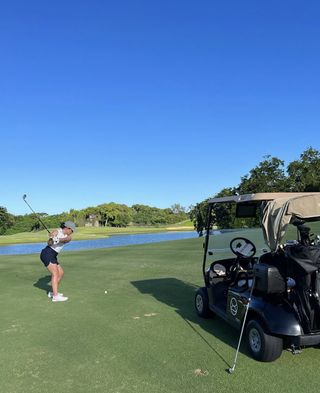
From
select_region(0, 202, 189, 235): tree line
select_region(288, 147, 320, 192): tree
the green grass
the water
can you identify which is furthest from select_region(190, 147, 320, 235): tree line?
select_region(0, 202, 189, 235): tree line

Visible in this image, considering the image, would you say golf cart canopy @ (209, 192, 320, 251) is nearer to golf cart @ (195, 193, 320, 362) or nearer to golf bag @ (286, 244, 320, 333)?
golf cart @ (195, 193, 320, 362)

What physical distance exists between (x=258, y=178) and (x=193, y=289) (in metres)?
24.9

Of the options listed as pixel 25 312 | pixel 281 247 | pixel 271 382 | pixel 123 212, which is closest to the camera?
pixel 271 382

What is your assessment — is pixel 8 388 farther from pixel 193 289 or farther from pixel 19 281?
pixel 19 281

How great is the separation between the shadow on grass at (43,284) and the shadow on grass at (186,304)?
6.33 feet

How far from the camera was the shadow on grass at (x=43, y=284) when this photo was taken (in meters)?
9.52

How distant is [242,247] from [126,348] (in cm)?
210

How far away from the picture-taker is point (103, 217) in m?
129

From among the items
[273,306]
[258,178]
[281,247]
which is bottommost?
[273,306]

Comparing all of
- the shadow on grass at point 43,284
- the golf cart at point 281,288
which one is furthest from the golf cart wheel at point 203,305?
the shadow on grass at point 43,284

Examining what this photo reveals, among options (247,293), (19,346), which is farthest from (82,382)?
(247,293)

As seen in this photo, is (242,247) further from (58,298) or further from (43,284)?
(43,284)

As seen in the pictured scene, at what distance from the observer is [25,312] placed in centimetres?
729

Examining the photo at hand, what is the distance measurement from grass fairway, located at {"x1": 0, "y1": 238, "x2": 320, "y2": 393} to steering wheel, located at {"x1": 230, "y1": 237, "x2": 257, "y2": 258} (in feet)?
3.40
